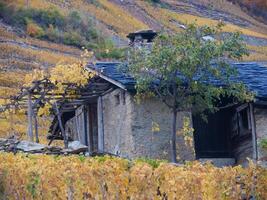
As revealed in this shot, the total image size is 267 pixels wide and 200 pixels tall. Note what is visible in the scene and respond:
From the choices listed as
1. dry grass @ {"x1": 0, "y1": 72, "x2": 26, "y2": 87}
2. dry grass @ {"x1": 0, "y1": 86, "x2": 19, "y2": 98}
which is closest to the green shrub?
dry grass @ {"x1": 0, "y1": 72, "x2": 26, "y2": 87}

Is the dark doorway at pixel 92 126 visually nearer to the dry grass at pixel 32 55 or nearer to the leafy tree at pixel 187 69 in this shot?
the leafy tree at pixel 187 69

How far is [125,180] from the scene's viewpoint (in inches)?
482

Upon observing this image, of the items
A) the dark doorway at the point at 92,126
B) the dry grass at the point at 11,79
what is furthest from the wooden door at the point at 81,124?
the dry grass at the point at 11,79

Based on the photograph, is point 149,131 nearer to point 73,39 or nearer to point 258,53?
point 73,39

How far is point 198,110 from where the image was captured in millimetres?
21766

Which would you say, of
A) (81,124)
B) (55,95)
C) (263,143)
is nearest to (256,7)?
(81,124)

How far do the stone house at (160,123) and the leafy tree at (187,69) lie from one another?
84 centimetres

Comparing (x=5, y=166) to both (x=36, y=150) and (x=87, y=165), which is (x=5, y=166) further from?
(x=36, y=150)

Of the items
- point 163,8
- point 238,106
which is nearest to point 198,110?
point 238,106

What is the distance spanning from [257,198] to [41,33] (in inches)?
2339

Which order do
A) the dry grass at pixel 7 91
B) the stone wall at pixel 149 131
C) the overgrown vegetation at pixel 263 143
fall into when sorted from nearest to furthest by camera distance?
the overgrown vegetation at pixel 263 143 → the stone wall at pixel 149 131 → the dry grass at pixel 7 91

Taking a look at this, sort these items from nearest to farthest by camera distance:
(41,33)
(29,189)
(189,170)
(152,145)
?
(189,170), (29,189), (152,145), (41,33)

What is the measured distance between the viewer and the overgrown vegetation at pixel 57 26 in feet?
233

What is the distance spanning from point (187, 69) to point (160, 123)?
2.66 meters
